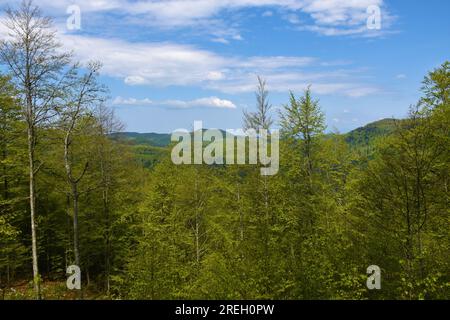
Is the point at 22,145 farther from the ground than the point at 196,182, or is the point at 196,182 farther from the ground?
the point at 22,145

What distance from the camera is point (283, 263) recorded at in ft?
42.5

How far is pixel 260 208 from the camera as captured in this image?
1831cm

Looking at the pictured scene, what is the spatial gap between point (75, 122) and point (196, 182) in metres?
11.0

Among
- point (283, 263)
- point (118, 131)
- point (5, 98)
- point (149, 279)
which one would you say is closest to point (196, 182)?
point (118, 131)

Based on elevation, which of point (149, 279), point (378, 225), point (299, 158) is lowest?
point (149, 279)

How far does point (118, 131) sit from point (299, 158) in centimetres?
1546

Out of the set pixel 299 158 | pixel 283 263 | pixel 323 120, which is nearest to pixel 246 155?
pixel 299 158

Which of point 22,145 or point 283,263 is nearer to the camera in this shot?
point 283,263

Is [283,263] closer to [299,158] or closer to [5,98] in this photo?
[299,158]

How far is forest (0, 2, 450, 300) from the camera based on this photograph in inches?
531

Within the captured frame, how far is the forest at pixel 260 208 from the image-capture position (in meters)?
13.5
